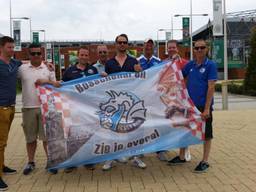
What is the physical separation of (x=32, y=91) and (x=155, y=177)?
231 centimetres

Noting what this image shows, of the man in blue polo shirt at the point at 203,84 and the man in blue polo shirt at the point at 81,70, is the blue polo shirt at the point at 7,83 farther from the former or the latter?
the man in blue polo shirt at the point at 203,84

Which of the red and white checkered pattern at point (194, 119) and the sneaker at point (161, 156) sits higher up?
the red and white checkered pattern at point (194, 119)

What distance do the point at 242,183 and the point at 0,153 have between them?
3.38m

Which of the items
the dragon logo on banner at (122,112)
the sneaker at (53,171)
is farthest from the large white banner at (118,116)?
the sneaker at (53,171)

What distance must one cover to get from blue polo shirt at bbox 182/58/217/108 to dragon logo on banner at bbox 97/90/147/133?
2.74 ft

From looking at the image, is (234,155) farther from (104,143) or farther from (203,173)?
(104,143)

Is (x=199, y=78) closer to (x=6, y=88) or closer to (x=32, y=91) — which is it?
(x=32, y=91)

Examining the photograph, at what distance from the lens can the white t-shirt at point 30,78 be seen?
7031mm

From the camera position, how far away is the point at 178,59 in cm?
722

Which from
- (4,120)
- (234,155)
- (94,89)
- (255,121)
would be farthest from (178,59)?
(255,121)

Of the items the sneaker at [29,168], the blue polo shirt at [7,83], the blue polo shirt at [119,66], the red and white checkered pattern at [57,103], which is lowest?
the sneaker at [29,168]

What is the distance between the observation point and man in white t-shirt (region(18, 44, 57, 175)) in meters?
7.03

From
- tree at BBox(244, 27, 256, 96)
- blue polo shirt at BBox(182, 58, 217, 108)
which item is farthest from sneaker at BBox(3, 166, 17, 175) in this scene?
tree at BBox(244, 27, 256, 96)

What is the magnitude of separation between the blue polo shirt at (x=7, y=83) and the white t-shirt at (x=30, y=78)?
1.08 ft
